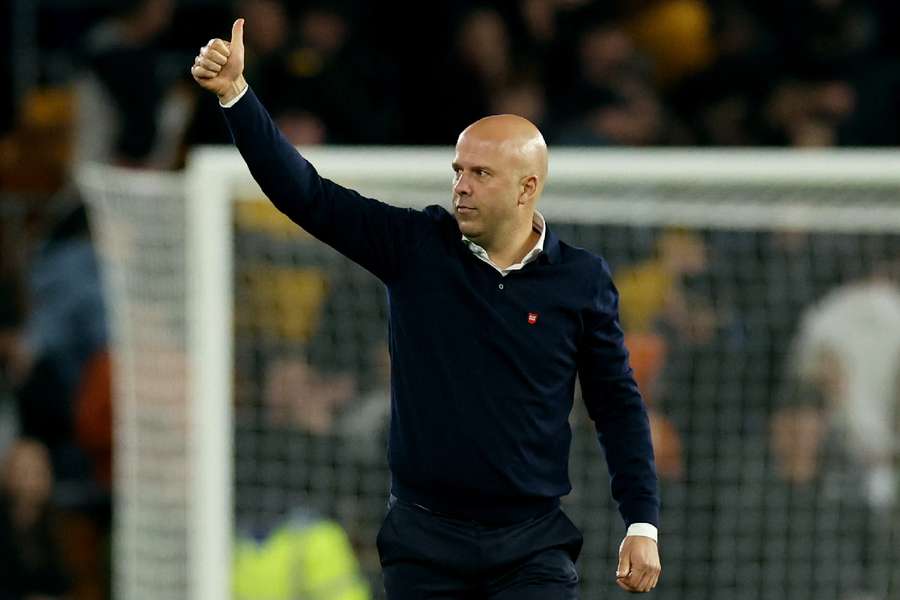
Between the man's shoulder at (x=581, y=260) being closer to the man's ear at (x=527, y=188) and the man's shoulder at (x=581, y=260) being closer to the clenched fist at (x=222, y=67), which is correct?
the man's ear at (x=527, y=188)

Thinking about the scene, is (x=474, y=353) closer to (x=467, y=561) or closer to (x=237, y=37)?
(x=467, y=561)

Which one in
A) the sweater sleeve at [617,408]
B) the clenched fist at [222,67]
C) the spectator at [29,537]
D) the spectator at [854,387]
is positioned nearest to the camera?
the clenched fist at [222,67]

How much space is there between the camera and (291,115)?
28.2ft

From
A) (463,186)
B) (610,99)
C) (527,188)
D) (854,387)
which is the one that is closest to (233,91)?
(463,186)

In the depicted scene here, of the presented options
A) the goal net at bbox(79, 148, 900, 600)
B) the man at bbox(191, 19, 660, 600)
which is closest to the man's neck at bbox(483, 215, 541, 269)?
the man at bbox(191, 19, 660, 600)

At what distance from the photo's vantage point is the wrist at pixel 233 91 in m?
3.67

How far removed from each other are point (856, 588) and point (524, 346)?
11.6ft

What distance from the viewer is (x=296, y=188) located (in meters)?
3.77

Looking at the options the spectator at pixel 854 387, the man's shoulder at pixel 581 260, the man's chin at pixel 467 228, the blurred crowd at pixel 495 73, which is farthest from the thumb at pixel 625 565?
the blurred crowd at pixel 495 73

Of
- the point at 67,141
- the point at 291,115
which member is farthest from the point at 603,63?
the point at 67,141

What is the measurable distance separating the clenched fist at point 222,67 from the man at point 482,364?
6 centimetres

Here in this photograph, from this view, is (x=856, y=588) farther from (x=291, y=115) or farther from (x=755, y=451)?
(x=291, y=115)

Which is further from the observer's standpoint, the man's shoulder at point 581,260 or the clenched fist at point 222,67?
the man's shoulder at point 581,260

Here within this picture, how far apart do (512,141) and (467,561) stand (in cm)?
86
